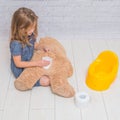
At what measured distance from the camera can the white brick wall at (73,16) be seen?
2004mm

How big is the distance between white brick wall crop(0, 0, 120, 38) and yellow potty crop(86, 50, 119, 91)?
1.59ft

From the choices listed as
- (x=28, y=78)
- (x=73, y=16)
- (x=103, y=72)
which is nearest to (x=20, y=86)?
(x=28, y=78)

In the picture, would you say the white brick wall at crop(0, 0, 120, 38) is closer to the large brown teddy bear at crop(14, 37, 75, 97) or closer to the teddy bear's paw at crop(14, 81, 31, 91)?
the large brown teddy bear at crop(14, 37, 75, 97)

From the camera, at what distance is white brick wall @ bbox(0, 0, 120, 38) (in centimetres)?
200

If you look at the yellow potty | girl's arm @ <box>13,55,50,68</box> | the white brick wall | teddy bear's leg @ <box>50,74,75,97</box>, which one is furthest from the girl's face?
the white brick wall

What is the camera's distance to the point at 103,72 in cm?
169

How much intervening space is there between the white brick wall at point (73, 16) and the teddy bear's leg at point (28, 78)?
0.62 meters

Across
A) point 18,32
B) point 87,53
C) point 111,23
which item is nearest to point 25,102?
point 18,32

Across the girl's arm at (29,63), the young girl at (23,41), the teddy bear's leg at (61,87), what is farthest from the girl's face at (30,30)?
the teddy bear's leg at (61,87)

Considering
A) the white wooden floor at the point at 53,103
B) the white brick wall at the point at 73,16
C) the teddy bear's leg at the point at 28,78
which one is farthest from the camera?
the white brick wall at the point at 73,16

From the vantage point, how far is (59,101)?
154 centimetres

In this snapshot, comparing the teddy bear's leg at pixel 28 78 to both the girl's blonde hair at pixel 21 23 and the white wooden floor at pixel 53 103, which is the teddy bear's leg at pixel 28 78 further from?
the girl's blonde hair at pixel 21 23

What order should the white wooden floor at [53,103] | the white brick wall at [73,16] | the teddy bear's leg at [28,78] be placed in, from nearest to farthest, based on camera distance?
the white wooden floor at [53,103], the teddy bear's leg at [28,78], the white brick wall at [73,16]

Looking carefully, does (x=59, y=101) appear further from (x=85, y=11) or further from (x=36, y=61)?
(x=85, y=11)
